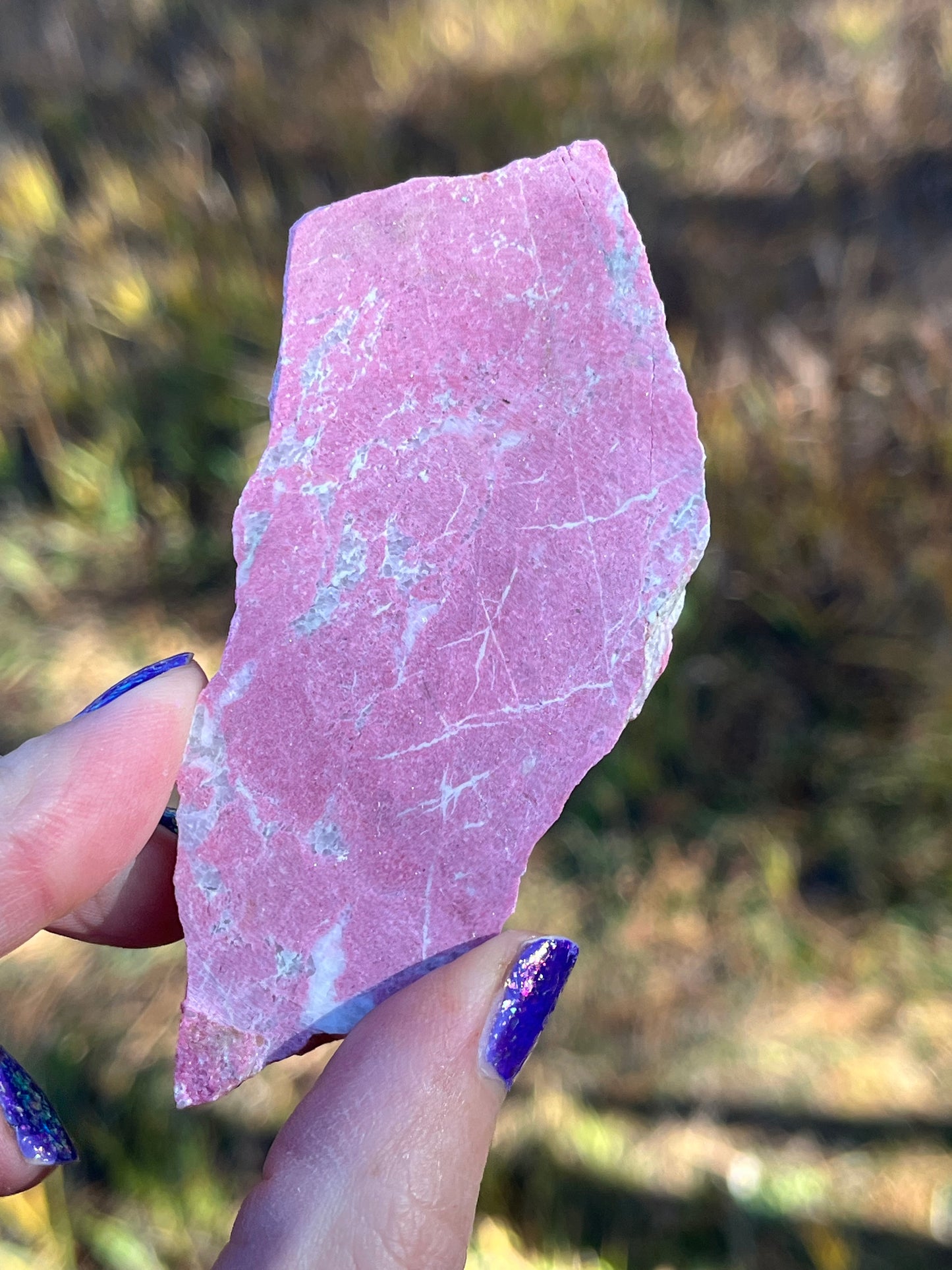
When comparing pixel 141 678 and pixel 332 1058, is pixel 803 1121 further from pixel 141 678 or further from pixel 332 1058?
pixel 141 678

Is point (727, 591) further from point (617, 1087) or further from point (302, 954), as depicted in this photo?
point (302, 954)

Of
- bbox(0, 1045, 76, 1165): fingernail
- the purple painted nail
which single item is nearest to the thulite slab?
bbox(0, 1045, 76, 1165): fingernail

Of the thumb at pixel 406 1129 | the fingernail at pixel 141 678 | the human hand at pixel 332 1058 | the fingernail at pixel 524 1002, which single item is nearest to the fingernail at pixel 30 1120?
the human hand at pixel 332 1058

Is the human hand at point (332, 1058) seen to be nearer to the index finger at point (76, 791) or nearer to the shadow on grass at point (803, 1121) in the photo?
the index finger at point (76, 791)

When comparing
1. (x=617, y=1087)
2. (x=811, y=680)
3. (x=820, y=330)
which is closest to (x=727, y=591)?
(x=811, y=680)

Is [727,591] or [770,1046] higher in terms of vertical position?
[727,591]

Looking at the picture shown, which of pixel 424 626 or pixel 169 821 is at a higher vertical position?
pixel 424 626

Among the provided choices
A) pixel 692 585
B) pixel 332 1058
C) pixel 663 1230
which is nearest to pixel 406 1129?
pixel 332 1058

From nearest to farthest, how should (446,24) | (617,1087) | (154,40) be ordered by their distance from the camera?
(617,1087) < (446,24) < (154,40)

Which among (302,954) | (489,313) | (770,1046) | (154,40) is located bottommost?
(770,1046)
